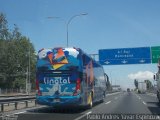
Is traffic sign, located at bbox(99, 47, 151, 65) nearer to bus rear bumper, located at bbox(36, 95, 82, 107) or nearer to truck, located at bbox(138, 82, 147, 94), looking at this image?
bus rear bumper, located at bbox(36, 95, 82, 107)

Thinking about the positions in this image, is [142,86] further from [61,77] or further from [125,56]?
[61,77]

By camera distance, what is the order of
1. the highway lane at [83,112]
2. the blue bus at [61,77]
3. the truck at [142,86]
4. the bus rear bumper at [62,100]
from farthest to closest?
the truck at [142,86] < the blue bus at [61,77] < the bus rear bumper at [62,100] < the highway lane at [83,112]

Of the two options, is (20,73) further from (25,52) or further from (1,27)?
(1,27)

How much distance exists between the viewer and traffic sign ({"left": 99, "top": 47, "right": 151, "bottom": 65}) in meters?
55.6

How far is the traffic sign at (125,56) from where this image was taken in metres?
55.6

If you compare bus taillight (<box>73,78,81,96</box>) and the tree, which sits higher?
the tree

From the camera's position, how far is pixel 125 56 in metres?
56.7

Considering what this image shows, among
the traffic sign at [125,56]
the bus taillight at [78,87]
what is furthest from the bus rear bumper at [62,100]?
the traffic sign at [125,56]

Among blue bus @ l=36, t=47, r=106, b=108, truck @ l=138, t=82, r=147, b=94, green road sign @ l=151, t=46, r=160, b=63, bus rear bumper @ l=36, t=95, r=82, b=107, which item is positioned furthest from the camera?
truck @ l=138, t=82, r=147, b=94

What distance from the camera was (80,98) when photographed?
2334 centimetres

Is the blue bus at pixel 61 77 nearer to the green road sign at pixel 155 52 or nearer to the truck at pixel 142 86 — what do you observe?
the green road sign at pixel 155 52

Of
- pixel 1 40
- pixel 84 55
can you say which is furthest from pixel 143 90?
pixel 84 55

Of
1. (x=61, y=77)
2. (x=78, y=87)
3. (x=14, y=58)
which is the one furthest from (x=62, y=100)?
(x=14, y=58)

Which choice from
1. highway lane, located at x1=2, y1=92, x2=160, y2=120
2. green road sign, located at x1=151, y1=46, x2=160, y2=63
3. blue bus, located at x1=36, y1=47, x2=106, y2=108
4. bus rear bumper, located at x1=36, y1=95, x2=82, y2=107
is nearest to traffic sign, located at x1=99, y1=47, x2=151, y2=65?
green road sign, located at x1=151, y1=46, x2=160, y2=63
